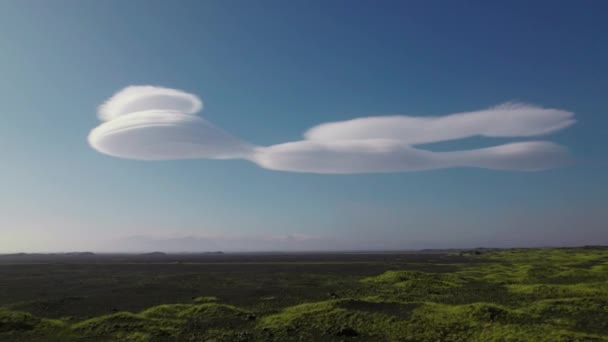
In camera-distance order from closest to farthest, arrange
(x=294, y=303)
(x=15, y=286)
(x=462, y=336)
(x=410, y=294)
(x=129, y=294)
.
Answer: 1. (x=462, y=336)
2. (x=294, y=303)
3. (x=410, y=294)
4. (x=129, y=294)
5. (x=15, y=286)

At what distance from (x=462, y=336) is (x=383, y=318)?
274 inches

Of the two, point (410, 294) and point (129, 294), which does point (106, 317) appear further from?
point (410, 294)

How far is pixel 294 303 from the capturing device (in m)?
44.3

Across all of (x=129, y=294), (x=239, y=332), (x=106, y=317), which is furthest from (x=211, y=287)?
(x=239, y=332)

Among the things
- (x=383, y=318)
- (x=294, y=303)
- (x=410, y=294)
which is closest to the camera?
(x=383, y=318)

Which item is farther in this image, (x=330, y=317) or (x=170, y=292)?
(x=170, y=292)

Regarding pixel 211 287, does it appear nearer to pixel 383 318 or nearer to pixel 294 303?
pixel 294 303

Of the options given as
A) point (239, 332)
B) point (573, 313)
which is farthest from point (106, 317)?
point (573, 313)

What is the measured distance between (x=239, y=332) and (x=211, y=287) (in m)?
33.0

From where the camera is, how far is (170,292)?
56375 millimetres

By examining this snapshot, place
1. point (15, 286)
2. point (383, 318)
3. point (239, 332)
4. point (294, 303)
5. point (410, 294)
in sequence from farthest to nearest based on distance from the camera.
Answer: point (15, 286) < point (410, 294) < point (294, 303) < point (383, 318) < point (239, 332)

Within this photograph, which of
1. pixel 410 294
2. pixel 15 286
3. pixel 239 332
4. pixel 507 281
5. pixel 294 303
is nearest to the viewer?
pixel 239 332

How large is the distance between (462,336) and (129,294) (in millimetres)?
44762

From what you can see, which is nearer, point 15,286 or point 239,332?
point 239,332
